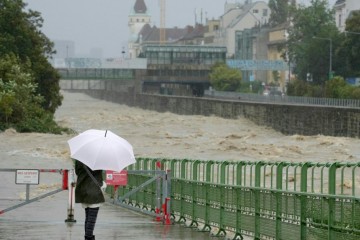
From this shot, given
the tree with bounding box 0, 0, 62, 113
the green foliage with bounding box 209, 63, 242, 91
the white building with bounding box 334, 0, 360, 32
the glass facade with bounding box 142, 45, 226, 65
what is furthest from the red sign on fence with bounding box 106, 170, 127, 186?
the glass facade with bounding box 142, 45, 226, 65

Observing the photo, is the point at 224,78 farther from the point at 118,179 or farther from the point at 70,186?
the point at 70,186

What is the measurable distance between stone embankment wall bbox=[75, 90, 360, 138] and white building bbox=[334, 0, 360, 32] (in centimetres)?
2901

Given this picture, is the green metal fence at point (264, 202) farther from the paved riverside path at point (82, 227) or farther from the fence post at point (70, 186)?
the fence post at point (70, 186)

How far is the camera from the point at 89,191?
16.3m

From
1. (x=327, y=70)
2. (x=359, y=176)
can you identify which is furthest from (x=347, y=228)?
(x=327, y=70)

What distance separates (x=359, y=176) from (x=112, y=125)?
80.5m

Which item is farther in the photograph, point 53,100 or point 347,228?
point 53,100

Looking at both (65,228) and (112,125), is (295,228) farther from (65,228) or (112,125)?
(112,125)

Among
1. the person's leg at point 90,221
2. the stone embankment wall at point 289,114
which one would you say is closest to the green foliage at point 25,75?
the stone embankment wall at point 289,114

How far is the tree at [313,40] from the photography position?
136375 mm

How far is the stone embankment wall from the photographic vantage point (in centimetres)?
7712

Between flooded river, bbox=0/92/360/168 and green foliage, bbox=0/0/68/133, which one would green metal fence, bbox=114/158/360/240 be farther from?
green foliage, bbox=0/0/68/133

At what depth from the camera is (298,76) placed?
500 ft

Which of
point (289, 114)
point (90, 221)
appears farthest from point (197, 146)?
point (90, 221)
